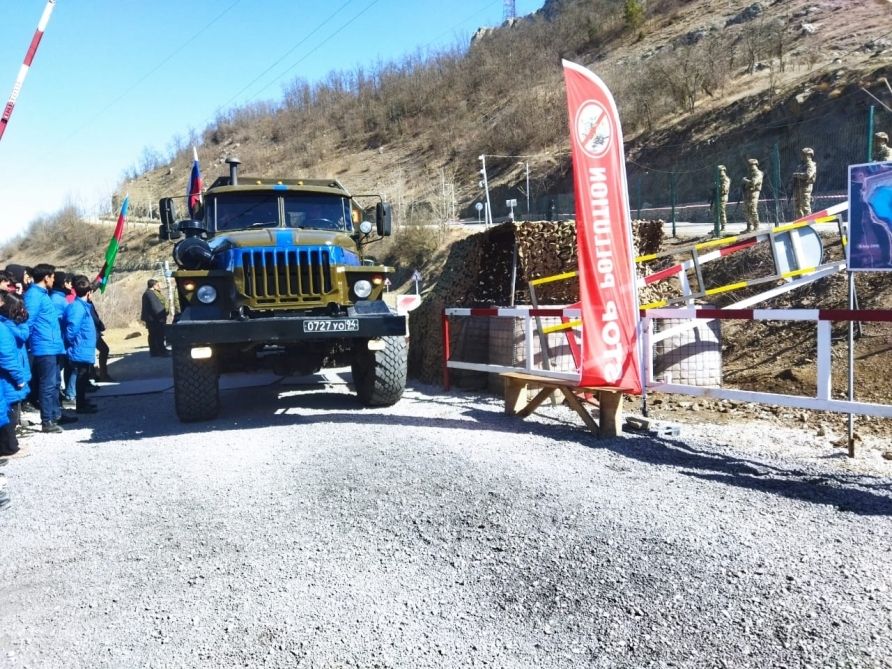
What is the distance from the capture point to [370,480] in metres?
4.82

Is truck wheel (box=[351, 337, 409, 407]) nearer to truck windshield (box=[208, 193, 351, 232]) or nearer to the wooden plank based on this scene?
truck windshield (box=[208, 193, 351, 232])

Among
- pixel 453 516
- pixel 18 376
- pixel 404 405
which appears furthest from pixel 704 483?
pixel 18 376

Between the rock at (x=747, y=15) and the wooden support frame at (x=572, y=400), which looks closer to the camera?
the wooden support frame at (x=572, y=400)

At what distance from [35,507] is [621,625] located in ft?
13.0

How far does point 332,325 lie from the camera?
6699mm

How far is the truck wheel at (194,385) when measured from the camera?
6.95 meters

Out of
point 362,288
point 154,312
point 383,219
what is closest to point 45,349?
point 362,288

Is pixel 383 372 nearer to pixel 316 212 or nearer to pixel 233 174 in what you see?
pixel 316 212

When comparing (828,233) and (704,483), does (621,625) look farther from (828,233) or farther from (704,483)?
(828,233)

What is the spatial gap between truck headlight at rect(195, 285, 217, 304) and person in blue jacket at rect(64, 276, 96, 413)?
2673 mm

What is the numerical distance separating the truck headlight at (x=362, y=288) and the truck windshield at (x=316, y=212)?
1.27 metres

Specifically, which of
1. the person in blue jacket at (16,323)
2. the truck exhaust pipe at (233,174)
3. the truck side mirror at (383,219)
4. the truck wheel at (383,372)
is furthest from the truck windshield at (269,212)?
the person in blue jacket at (16,323)

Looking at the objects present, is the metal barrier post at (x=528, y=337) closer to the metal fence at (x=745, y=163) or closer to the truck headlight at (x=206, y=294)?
the truck headlight at (x=206, y=294)

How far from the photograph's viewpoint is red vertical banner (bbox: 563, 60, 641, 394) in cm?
579
